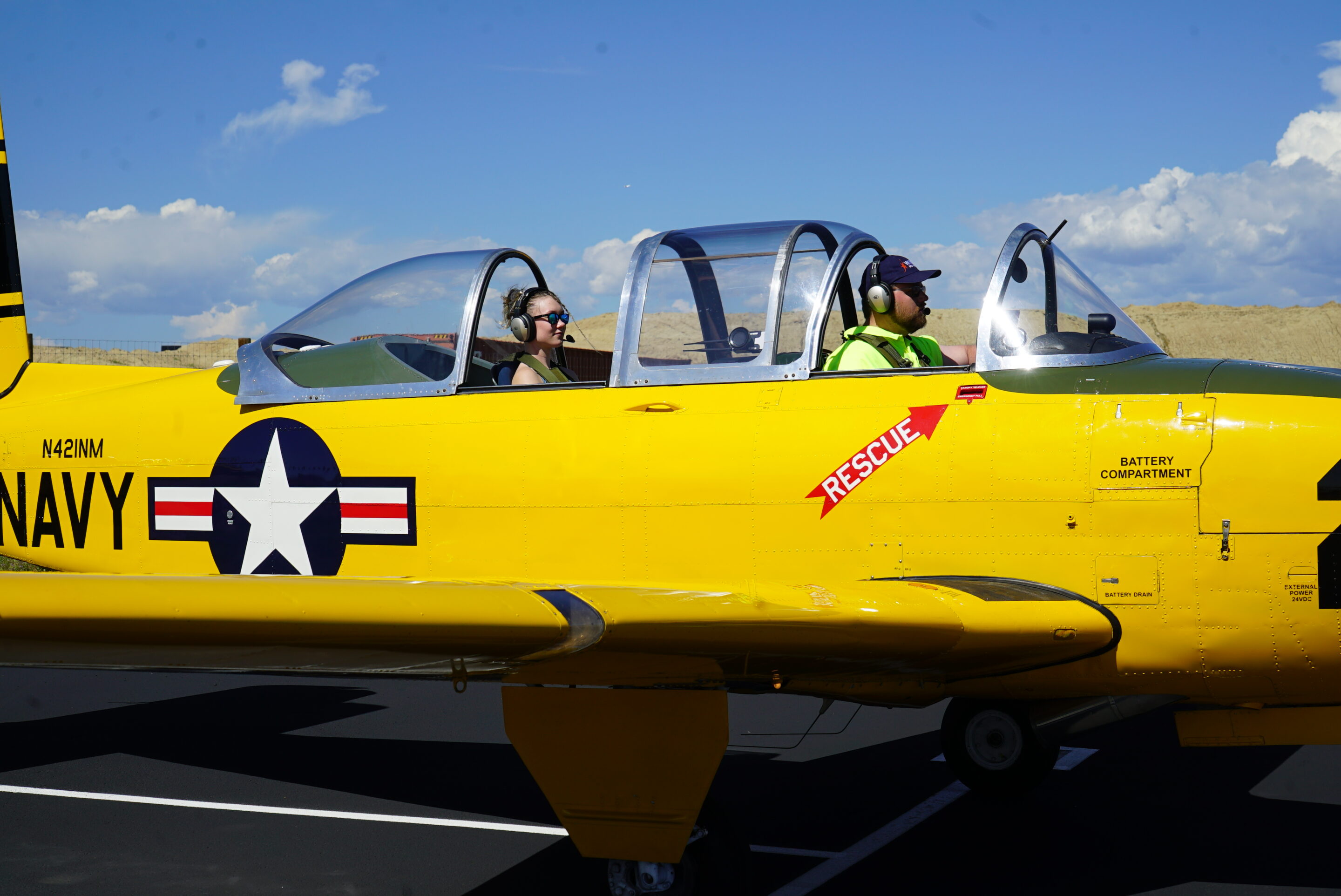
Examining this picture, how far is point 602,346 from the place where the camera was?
520 centimetres

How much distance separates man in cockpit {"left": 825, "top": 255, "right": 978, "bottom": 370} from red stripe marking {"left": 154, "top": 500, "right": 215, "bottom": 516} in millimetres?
2767

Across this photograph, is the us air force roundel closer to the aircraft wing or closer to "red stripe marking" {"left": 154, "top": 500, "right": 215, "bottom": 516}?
"red stripe marking" {"left": 154, "top": 500, "right": 215, "bottom": 516}

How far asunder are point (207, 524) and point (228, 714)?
10.4 ft

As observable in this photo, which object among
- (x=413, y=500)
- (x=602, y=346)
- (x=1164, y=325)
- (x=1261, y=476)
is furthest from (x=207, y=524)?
(x=1164, y=325)

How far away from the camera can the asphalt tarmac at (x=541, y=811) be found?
449 cm

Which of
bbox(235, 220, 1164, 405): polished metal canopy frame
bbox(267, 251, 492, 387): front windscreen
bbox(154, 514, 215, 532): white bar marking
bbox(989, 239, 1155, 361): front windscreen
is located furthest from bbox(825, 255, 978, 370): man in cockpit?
bbox(154, 514, 215, 532): white bar marking

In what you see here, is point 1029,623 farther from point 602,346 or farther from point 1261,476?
point 602,346

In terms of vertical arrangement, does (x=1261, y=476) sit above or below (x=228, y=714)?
above

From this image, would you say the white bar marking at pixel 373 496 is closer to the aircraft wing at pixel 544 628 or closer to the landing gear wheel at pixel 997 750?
the aircraft wing at pixel 544 628

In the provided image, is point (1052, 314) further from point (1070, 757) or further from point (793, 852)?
point (1070, 757)

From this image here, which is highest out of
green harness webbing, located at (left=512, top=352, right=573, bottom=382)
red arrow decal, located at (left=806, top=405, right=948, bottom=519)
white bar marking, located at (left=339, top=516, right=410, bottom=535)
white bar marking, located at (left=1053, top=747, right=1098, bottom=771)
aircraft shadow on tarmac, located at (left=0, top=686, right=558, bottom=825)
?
green harness webbing, located at (left=512, top=352, right=573, bottom=382)

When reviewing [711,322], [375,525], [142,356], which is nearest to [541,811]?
[375,525]

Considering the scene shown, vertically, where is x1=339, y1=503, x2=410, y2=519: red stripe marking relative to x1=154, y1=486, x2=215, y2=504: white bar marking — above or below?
below

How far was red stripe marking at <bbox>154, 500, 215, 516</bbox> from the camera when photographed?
494 cm
